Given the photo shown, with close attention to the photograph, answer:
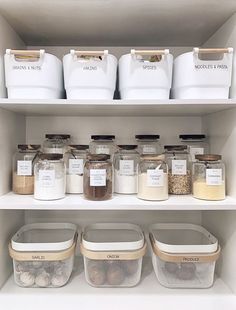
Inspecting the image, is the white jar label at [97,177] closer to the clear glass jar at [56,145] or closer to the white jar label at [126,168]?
the white jar label at [126,168]

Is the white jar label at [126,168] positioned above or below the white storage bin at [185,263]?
above

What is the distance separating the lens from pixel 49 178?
1017mm

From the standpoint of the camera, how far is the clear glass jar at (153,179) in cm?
102

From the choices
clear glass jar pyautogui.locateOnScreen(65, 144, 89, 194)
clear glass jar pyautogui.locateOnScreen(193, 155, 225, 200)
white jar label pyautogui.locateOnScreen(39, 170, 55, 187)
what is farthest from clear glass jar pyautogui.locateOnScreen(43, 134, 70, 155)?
clear glass jar pyautogui.locateOnScreen(193, 155, 225, 200)

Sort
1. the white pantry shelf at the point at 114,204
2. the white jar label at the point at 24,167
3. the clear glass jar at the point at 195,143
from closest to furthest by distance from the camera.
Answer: the white pantry shelf at the point at 114,204 → the white jar label at the point at 24,167 → the clear glass jar at the point at 195,143

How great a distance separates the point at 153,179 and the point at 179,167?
18 centimetres

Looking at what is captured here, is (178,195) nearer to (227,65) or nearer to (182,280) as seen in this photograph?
(182,280)

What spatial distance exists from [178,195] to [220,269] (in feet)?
1.29

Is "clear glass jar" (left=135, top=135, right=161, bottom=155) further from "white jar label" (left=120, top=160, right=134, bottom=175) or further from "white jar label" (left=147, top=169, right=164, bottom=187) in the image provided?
"white jar label" (left=147, top=169, right=164, bottom=187)

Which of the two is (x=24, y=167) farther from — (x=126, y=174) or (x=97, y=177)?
(x=126, y=174)

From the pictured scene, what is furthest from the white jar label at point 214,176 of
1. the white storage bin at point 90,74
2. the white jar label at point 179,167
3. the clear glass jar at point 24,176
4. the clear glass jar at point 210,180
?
the clear glass jar at point 24,176

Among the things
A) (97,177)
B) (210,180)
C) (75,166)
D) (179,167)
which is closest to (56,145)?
(75,166)

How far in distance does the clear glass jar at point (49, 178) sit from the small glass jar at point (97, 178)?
0.33 feet

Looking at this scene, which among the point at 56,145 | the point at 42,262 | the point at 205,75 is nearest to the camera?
the point at 205,75
